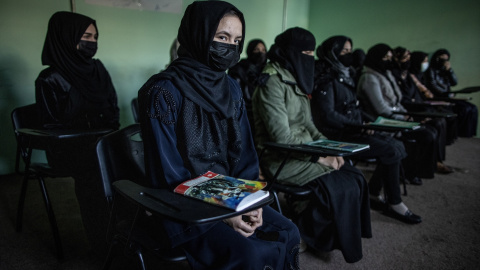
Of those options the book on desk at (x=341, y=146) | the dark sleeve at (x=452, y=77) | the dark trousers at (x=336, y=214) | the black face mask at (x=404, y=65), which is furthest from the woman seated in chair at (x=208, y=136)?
the dark sleeve at (x=452, y=77)

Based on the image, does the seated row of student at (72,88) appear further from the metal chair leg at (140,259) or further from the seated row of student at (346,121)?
the seated row of student at (346,121)

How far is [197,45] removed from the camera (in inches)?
46.3

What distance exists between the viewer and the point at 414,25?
6000 millimetres

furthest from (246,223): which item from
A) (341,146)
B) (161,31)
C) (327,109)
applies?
(161,31)

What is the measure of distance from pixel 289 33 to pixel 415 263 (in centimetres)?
157

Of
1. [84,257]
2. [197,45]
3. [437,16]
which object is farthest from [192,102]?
[437,16]

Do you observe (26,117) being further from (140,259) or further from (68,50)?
(140,259)

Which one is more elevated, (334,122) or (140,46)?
(140,46)

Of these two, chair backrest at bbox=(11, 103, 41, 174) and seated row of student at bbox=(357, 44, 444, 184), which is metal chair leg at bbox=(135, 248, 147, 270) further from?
seated row of student at bbox=(357, 44, 444, 184)

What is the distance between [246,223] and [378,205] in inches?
74.5

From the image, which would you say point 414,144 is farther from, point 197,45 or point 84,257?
point 84,257

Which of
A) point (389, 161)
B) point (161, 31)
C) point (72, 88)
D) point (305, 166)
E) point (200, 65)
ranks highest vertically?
point (161, 31)

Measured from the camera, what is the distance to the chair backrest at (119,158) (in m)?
1.15

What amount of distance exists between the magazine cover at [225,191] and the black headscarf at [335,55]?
1.86m
